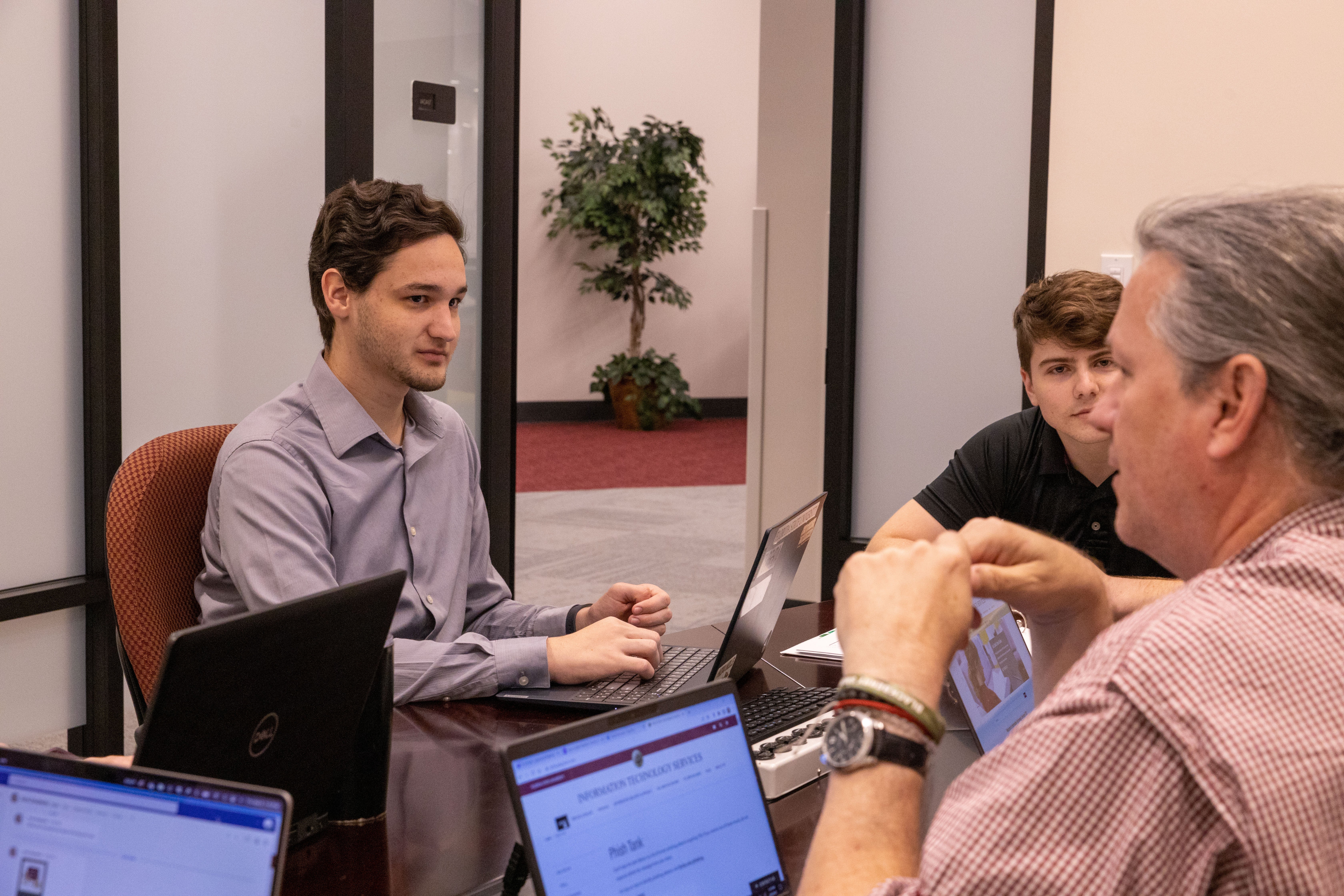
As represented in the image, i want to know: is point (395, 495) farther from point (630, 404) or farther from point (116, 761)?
point (630, 404)

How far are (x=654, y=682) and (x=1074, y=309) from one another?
0.97 meters

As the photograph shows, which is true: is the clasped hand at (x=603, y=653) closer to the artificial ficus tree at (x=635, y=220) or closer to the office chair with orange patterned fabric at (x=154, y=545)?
the office chair with orange patterned fabric at (x=154, y=545)

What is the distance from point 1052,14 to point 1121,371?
255cm

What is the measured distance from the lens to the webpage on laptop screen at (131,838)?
849 millimetres

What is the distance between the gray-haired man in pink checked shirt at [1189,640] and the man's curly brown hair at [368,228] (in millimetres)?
1238

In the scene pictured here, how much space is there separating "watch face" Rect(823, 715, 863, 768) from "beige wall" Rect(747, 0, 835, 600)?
358 centimetres

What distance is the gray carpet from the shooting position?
17.3 feet

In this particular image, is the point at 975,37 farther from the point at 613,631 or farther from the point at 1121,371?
the point at 1121,371

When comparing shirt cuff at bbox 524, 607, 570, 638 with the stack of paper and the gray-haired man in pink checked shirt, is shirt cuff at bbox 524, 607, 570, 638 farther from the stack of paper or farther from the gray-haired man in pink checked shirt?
the gray-haired man in pink checked shirt

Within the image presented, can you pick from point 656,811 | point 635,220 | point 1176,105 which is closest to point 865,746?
point 656,811

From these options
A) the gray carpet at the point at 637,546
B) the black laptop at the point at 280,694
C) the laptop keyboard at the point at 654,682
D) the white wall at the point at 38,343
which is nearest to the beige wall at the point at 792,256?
the gray carpet at the point at 637,546

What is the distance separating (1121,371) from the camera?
0.93 metres

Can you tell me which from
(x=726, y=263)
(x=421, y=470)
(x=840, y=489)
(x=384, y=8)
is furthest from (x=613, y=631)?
(x=726, y=263)

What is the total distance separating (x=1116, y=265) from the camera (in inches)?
123
